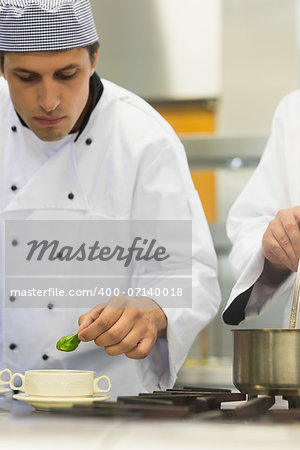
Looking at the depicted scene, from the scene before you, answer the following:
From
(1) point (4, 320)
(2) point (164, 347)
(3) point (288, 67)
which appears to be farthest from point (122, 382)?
(3) point (288, 67)

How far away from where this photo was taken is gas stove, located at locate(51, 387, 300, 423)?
0.72 meters

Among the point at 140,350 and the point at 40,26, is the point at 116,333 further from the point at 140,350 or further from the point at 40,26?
the point at 40,26

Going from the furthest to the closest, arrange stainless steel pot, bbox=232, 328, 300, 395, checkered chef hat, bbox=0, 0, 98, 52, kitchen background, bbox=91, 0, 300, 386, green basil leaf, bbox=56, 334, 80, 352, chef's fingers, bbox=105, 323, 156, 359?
kitchen background, bbox=91, 0, 300, 386, checkered chef hat, bbox=0, 0, 98, 52, chef's fingers, bbox=105, 323, 156, 359, green basil leaf, bbox=56, 334, 80, 352, stainless steel pot, bbox=232, 328, 300, 395

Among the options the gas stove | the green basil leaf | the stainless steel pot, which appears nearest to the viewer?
the gas stove

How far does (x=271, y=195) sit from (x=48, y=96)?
624mm

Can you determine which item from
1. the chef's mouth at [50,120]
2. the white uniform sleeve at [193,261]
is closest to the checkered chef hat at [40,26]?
the chef's mouth at [50,120]

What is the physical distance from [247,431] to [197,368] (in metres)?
1.63

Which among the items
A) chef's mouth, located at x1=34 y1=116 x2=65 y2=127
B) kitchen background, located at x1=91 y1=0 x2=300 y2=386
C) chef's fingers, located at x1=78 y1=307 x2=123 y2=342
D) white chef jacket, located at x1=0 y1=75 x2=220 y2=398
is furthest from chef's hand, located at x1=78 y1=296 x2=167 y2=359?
kitchen background, located at x1=91 y1=0 x2=300 y2=386

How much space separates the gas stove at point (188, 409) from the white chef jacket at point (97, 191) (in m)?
0.72

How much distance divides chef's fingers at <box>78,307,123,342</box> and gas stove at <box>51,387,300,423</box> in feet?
1.08

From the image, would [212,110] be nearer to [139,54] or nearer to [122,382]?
[139,54]

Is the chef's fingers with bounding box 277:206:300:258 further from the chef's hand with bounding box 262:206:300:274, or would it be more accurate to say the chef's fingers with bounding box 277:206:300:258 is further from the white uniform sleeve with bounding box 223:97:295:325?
the white uniform sleeve with bounding box 223:97:295:325

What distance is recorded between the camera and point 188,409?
0.74m

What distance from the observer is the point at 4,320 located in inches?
67.1
